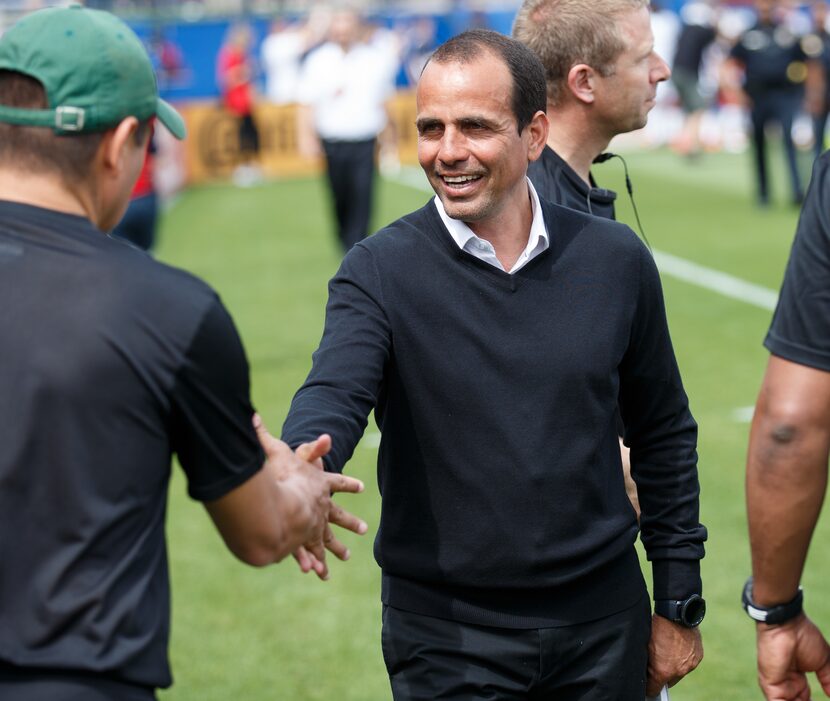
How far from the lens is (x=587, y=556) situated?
3.32 m

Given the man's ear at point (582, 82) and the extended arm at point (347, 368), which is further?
the man's ear at point (582, 82)

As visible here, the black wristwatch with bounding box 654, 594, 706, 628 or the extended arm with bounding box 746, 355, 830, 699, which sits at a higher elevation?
the extended arm with bounding box 746, 355, 830, 699

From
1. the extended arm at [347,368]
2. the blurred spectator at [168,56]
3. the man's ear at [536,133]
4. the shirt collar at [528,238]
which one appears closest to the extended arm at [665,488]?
the shirt collar at [528,238]

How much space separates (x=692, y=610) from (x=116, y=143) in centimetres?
194

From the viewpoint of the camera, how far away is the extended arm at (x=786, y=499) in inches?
119

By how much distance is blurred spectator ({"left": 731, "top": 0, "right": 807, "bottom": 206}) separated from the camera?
18.9m

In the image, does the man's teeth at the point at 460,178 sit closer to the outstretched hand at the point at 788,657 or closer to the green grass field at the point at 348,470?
the outstretched hand at the point at 788,657

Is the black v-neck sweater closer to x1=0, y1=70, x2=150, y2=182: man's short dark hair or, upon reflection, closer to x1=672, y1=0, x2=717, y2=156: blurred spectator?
x1=0, y1=70, x2=150, y2=182: man's short dark hair

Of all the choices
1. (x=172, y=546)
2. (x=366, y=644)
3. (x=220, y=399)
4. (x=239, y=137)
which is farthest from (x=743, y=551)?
(x=239, y=137)

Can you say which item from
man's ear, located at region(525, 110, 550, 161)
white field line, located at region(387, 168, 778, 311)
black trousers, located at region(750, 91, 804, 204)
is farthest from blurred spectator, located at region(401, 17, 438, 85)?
man's ear, located at region(525, 110, 550, 161)

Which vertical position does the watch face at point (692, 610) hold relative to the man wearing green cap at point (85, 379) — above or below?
below

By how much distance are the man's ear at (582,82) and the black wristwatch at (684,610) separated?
1588 mm

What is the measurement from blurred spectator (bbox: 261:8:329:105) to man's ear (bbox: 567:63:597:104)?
76.8 feet

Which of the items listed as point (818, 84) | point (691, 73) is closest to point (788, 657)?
point (818, 84)
